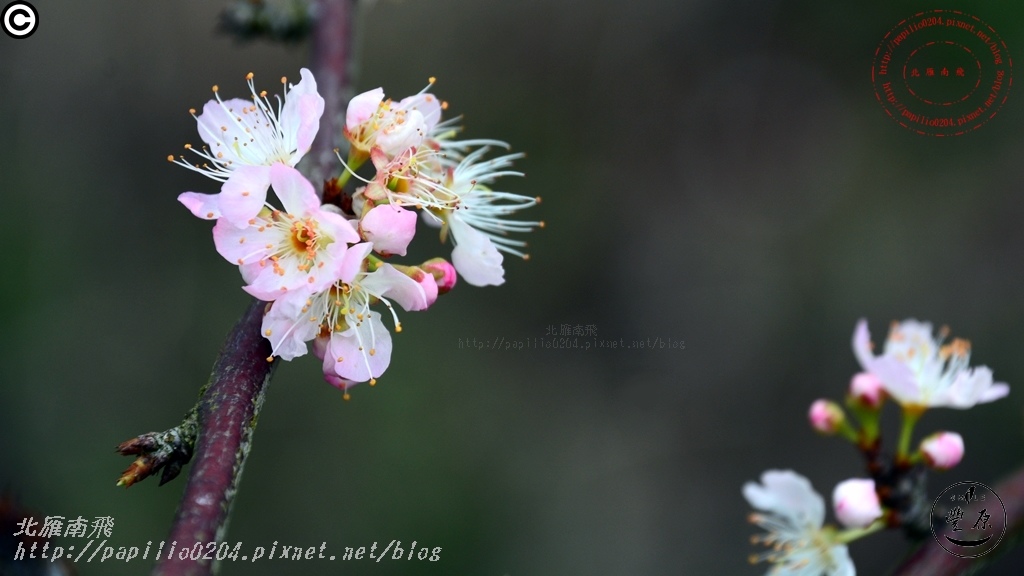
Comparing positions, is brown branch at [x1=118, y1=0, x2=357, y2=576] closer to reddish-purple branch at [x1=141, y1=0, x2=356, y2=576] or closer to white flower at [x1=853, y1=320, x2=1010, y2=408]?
reddish-purple branch at [x1=141, y1=0, x2=356, y2=576]

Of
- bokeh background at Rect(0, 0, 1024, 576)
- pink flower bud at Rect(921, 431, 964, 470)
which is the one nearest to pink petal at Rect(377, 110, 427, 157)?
pink flower bud at Rect(921, 431, 964, 470)

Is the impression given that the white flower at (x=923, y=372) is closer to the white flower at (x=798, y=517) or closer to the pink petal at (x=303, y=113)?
the white flower at (x=798, y=517)

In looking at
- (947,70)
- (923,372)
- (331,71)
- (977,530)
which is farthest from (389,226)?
(947,70)

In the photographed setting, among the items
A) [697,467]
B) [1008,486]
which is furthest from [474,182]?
[697,467]

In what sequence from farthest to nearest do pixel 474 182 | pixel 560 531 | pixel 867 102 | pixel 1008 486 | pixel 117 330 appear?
1. pixel 867 102
2. pixel 560 531
3. pixel 117 330
4. pixel 474 182
5. pixel 1008 486

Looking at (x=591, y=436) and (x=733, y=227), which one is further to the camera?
(x=733, y=227)

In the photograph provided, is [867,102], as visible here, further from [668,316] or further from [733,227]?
[668,316]

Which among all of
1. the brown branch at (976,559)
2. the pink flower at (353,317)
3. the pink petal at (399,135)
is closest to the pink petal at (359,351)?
the pink flower at (353,317)

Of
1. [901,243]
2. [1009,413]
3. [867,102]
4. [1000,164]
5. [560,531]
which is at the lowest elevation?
[560,531]
